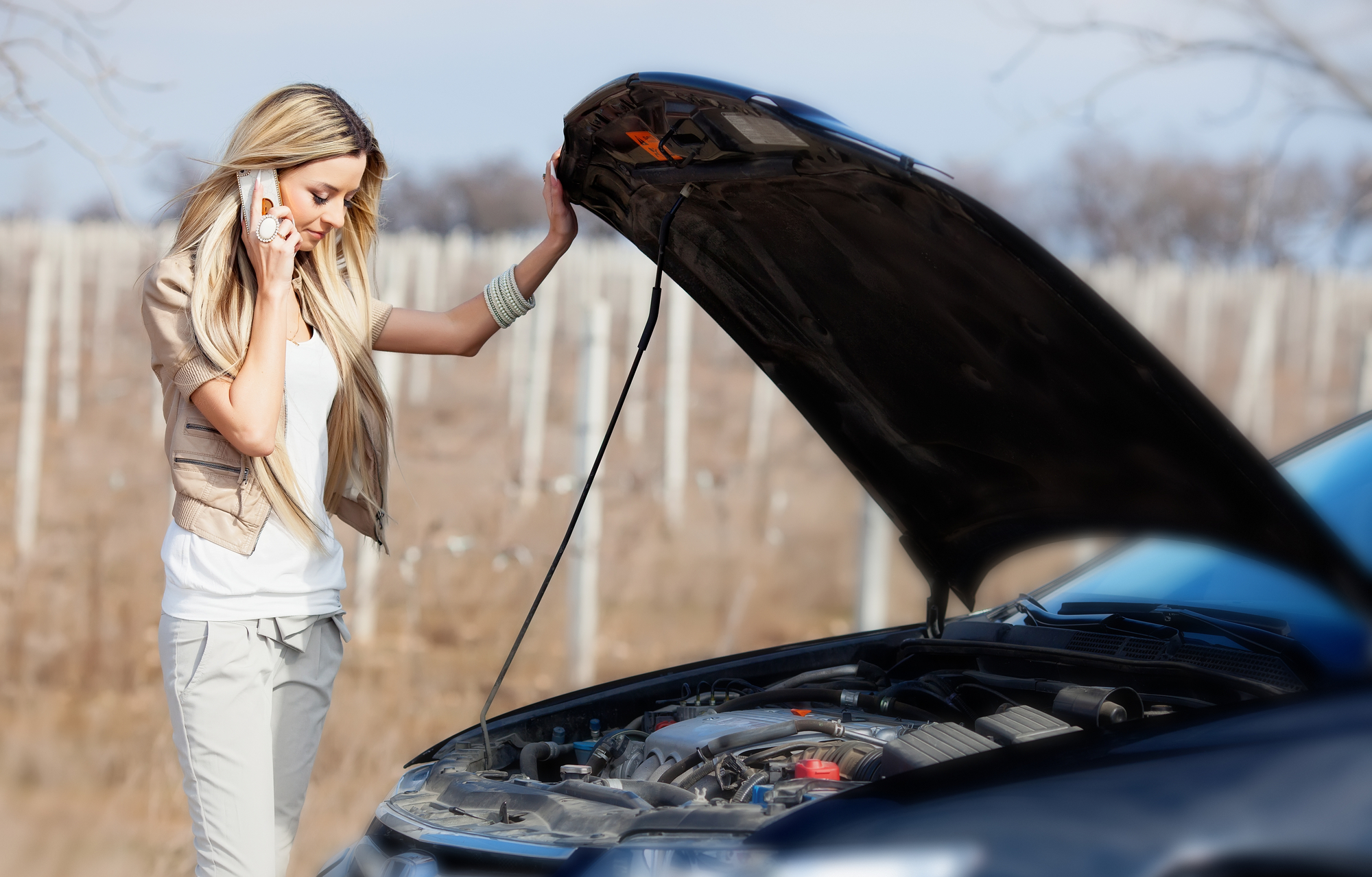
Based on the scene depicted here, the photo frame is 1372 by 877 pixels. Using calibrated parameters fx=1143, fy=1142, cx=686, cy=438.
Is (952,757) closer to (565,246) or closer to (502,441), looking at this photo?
(565,246)

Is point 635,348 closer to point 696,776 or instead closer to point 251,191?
point 251,191

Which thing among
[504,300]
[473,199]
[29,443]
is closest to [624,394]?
[504,300]

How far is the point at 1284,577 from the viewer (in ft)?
7.50

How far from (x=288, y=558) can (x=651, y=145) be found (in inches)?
45.1

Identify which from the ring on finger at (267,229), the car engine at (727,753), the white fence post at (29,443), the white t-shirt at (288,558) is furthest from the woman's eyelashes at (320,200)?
the white fence post at (29,443)

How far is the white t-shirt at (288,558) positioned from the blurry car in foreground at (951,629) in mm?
456

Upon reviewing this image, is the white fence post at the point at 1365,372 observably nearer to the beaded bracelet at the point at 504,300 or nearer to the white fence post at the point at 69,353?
the beaded bracelet at the point at 504,300

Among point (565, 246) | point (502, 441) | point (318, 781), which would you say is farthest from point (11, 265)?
point (565, 246)

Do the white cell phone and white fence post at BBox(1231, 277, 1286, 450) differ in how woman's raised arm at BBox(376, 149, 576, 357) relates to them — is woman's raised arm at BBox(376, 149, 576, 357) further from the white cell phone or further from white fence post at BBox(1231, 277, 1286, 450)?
white fence post at BBox(1231, 277, 1286, 450)

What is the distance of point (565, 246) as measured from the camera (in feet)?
9.36

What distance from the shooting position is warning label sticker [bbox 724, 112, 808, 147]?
1.96 metres

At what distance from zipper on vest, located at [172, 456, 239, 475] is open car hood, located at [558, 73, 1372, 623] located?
1.03 m

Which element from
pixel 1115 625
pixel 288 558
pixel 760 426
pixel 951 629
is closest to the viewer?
pixel 288 558

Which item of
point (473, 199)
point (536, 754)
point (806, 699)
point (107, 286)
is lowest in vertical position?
point (536, 754)
